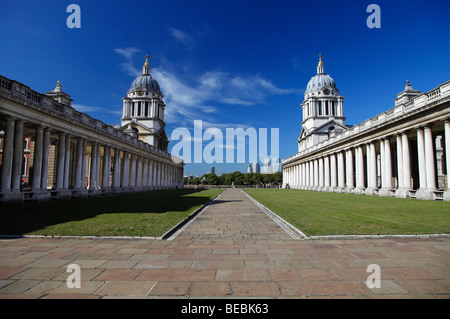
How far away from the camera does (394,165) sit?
4006 centimetres

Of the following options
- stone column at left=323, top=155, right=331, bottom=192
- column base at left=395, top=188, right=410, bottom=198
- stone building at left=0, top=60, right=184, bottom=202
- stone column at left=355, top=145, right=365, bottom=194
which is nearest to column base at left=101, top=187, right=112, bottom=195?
stone building at left=0, top=60, right=184, bottom=202

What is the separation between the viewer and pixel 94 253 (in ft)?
21.4

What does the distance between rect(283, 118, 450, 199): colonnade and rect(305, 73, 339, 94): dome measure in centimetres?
3087

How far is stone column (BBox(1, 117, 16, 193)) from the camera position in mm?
18875

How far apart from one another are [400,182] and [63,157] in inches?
1468

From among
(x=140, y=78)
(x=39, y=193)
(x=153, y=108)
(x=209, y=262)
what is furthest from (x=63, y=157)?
(x=140, y=78)

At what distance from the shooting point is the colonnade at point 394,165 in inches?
976

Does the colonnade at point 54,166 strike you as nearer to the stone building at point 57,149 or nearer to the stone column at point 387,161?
the stone building at point 57,149

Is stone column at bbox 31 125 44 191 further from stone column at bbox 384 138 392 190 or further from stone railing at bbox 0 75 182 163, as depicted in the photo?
stone column at bbox 384 138 392 190

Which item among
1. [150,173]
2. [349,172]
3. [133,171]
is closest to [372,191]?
[349,172]

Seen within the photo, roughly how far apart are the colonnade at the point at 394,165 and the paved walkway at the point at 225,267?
21.6 m

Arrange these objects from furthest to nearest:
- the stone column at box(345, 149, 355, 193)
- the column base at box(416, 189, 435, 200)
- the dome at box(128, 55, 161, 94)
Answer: the dome at box(128, 55, 161, 94) < the stone column at box(345, 149, 355, 193) < the column base at box(416, 189, 435, 200)

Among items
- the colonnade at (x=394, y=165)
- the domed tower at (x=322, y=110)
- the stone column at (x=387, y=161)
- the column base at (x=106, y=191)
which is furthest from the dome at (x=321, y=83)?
the column base at (x=106, y=191)
